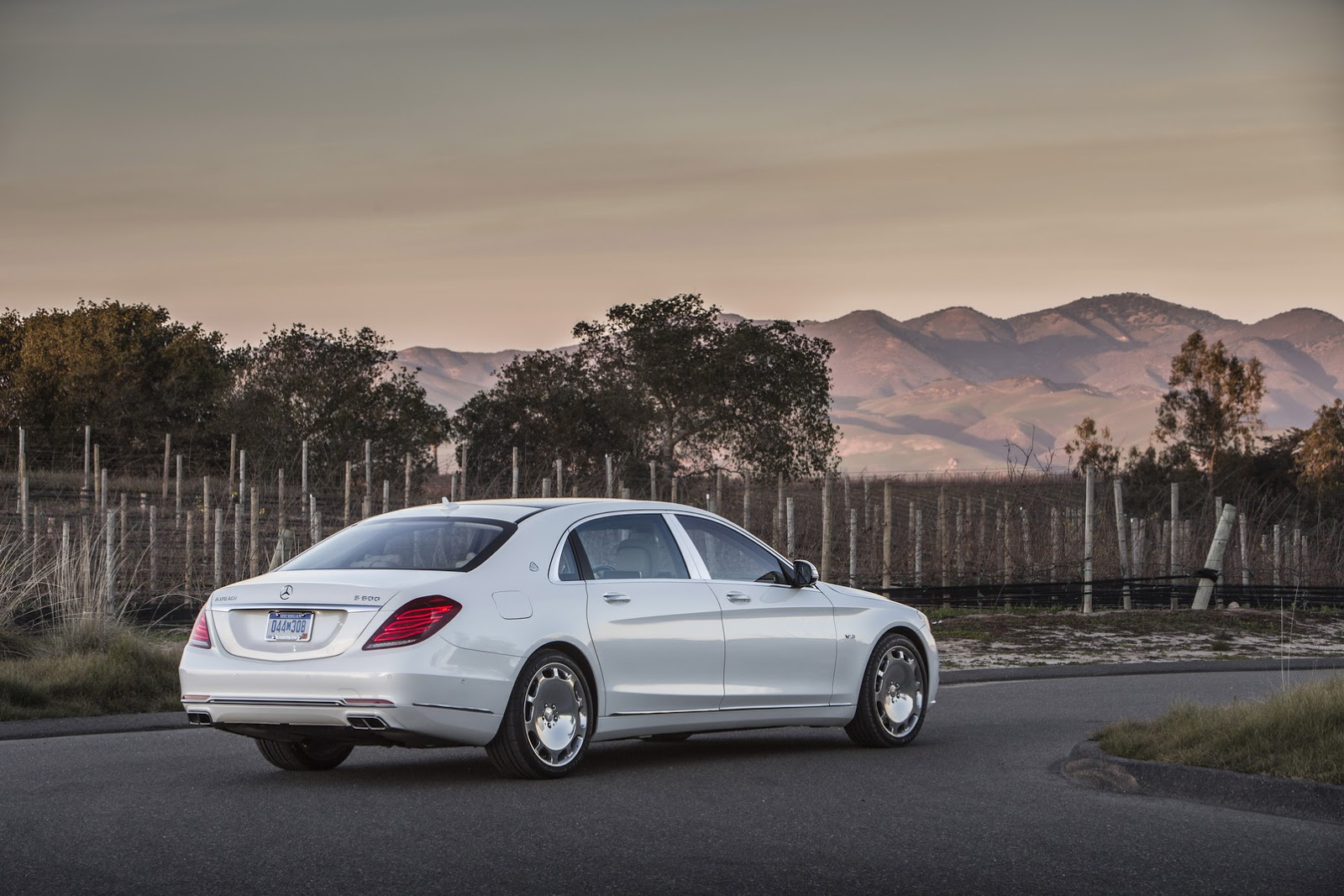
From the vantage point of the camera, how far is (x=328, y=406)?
60469mm

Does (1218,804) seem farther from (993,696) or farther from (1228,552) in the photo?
(1228,552)

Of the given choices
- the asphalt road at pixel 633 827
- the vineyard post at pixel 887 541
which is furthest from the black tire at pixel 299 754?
the vineyard post at pixel 887 541

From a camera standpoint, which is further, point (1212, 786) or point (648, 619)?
point (648, 619)

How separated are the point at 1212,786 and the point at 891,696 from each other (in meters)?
2.91

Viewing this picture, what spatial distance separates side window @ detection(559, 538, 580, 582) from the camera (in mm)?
10109

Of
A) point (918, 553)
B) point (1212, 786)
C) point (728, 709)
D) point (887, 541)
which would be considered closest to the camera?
point (1212, 786)

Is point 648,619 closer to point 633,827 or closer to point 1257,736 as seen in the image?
point 633,827

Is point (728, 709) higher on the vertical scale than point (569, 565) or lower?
lower

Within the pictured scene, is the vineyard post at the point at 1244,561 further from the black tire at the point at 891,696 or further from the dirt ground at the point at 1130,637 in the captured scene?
the black tire at the point at 891,696

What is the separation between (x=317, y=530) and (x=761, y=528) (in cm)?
1231

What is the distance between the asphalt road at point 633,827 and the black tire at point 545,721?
0.13 metres

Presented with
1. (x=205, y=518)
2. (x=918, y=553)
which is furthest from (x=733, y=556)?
(x=918, y=553)

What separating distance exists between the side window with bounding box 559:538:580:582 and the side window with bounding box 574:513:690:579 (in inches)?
4.6

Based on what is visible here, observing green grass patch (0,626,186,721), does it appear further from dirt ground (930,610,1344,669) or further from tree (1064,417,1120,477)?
tree (1064,417,1120,477)
